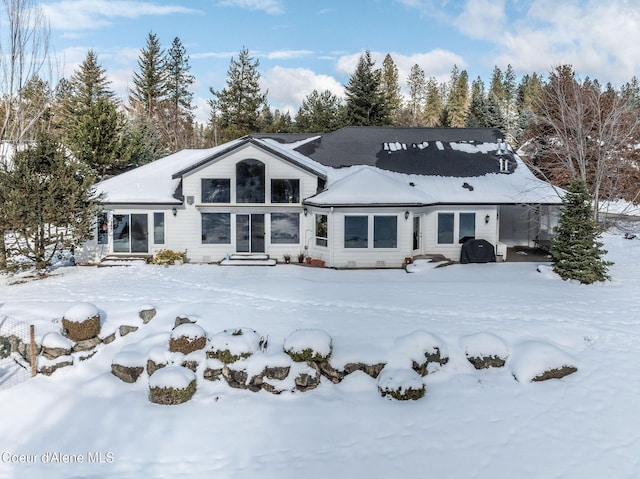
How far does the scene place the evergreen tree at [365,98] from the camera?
119ft

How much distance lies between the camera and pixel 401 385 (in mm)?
8375

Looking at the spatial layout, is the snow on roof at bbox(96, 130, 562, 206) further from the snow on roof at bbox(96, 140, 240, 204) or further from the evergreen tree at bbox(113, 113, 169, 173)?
the evergreen tree at bbox(113, 113, 169, 173)

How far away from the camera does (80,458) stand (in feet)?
23.1

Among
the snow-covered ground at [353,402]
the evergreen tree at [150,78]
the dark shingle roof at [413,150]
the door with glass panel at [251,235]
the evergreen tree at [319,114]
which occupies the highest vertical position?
the evergreen tree at [150,78]

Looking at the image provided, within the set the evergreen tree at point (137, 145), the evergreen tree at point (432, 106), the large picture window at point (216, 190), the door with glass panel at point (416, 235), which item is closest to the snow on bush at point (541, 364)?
the door with glass panel at point (416, 235)

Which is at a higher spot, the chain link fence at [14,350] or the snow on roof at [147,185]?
the snow on roof at [147,185]

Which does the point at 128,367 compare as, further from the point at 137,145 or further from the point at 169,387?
the point at 137,145

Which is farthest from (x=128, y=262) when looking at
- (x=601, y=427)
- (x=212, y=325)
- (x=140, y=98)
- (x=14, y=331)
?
(x=140, y=98)

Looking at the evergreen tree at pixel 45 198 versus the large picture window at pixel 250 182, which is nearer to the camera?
the evergreen tree at pixel 45 198

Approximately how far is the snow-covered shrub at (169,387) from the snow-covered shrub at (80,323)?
264 centimetres

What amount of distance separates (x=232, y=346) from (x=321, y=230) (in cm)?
831

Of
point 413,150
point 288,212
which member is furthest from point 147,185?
point 413,150

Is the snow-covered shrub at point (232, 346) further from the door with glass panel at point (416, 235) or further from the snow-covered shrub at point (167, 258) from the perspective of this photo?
the door with glass panel at point (416, 235)

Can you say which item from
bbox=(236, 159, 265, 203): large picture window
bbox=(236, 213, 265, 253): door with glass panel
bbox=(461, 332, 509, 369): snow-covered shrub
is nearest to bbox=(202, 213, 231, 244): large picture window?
bbox=(236, 213, 265, 253): door with glass panel
